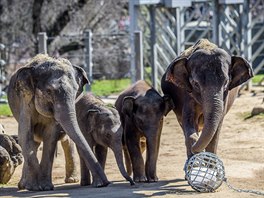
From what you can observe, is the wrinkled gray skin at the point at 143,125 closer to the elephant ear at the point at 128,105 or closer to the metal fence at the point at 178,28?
the elephant ear at the point at 128,105

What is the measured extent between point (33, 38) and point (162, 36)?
3.80 metres

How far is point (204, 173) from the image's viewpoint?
12.7 meters

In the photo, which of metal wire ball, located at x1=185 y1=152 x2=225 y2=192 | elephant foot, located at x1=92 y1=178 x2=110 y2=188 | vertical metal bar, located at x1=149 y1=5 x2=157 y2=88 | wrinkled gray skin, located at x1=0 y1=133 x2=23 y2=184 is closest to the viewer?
metal wire ball, located at x1=185 y1=152 x2=225 y2=192

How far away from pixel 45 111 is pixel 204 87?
1.97 metres

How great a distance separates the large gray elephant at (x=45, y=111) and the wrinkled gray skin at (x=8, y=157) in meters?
0.69

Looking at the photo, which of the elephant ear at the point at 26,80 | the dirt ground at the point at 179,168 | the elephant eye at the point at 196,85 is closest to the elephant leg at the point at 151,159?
the dirt ground at the point at 179,168

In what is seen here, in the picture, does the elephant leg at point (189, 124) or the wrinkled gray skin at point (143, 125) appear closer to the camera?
the elephant leg at point (189, 124)

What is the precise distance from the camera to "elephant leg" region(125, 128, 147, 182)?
13836 millimetres

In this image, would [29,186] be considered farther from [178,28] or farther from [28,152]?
[178,28]

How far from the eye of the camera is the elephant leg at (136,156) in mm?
13836

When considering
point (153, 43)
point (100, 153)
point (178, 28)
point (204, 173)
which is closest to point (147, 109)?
point (100, 153)

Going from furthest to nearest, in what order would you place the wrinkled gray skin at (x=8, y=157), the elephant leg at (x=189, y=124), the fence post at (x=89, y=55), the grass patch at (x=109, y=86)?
the grass patch at (x=109, y=86) < the fence post at (x=89, y=55) < the wrinkled gray skin at (x=8, y=157) < the elephant leg at (x=189, y=124)

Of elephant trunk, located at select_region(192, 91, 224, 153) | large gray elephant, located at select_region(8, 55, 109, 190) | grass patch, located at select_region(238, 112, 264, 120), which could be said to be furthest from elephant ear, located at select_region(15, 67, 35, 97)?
grass patch, located at select_region(238, 112, 264, 120)

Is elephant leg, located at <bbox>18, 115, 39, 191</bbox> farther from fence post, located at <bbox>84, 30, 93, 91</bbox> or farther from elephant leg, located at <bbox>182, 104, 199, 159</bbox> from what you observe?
fence post, located at <bbox>84, 30, 93, 91</bbox>
